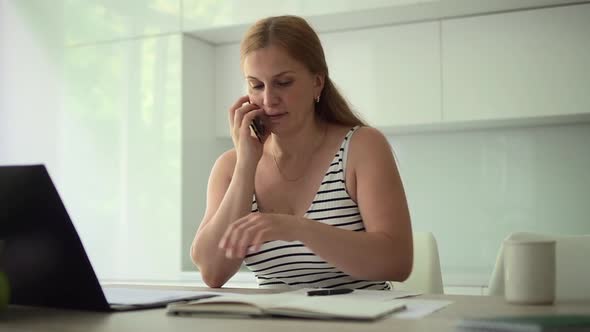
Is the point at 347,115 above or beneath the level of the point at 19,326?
above

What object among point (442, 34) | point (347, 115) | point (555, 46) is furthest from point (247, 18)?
point (347, 115)

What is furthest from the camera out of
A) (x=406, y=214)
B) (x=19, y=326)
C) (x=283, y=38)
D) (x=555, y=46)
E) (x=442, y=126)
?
(x=442, y=126)

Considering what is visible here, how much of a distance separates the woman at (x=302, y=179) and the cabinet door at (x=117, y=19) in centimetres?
172

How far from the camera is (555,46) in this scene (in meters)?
3.04

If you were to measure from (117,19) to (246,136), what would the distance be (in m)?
2.00

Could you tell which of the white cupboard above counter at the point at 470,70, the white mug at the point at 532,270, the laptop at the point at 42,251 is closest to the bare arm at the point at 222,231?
the laptop at the point at 42,251

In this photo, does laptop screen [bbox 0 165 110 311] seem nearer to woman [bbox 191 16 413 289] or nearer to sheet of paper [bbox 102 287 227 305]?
sheet of paper [bbox 102 287 227 305]

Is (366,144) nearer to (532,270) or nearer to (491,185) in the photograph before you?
(532,270)

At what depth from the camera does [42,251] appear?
3.68 ft

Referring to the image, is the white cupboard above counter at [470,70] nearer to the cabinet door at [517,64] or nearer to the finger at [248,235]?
the cabinet door at [517,64]

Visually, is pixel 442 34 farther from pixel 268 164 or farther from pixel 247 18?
pixel 268 164

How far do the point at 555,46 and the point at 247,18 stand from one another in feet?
4.11

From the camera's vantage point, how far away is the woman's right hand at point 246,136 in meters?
1.88

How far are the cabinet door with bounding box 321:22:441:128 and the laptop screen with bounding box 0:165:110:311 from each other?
87.0 inches
